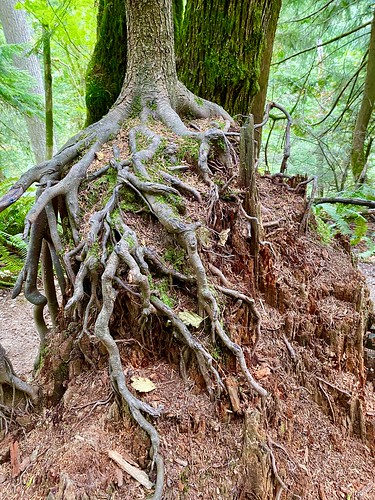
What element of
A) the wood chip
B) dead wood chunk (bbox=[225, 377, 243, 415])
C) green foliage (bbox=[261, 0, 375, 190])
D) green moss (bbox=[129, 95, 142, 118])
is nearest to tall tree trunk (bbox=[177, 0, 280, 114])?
green moss (bbox=[129, 95, 142, 118])

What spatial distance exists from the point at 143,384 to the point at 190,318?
370 millimetres

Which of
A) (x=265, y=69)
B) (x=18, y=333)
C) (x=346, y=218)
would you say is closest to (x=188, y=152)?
(x=265, y=69)

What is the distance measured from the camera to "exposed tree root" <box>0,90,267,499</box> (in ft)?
5.22

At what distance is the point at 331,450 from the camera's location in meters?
2.08

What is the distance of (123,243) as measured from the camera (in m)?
1.66

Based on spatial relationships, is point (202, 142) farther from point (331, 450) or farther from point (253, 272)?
point (331, 450)

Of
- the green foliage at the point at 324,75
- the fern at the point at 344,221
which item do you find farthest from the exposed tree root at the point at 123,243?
the green foliage at the point at 324,75

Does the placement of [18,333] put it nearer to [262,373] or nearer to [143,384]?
[143,384]

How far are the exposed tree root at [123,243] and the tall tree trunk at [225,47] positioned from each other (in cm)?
101

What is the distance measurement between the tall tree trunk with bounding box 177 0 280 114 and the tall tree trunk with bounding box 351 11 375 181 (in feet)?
16.9

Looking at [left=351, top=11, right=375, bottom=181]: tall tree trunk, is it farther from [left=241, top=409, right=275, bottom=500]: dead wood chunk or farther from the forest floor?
[left=241, top=409, right=275, bottom=500]: dead wood chunk

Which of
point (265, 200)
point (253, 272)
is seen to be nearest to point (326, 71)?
point (265, 200)

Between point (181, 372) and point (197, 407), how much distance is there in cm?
17

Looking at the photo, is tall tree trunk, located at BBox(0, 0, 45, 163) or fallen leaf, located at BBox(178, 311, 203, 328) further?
tall tree trunk, located at BBox(0, 0, 45, 163)
